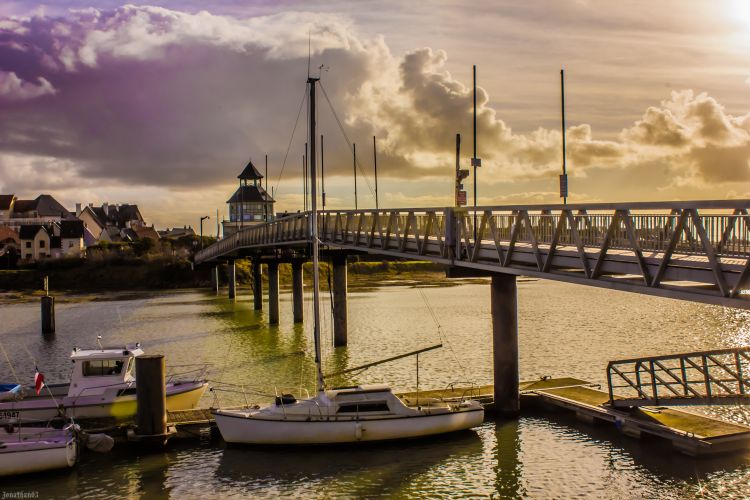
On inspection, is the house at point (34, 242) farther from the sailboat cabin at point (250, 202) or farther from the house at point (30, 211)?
the sailboat cabin at point (250, 202)

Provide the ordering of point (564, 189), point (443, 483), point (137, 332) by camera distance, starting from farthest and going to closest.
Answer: point (137, 332) < point (564, 189) < point (443, 483)

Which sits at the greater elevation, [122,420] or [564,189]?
[564,189]

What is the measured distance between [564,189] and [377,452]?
622 inches

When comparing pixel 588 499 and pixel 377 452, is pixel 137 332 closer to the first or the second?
pixel 377 452

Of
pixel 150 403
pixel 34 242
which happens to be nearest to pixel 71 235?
pixel 34 242

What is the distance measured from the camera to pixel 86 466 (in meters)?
25.6

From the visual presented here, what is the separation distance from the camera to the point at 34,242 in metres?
156

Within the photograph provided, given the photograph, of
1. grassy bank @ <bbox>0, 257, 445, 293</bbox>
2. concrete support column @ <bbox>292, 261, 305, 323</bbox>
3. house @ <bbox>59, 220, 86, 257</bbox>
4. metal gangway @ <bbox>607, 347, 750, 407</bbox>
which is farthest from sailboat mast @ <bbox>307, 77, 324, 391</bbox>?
house @ <bbox>59, 220, 86, 257</bbox>

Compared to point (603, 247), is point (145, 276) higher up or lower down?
lower down

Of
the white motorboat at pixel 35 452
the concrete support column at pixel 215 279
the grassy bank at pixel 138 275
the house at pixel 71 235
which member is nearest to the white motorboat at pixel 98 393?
the white motorboat at pixel 35 452

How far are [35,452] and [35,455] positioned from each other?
0.10 metres

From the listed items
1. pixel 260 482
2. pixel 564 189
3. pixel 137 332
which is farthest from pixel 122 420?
pixel 137 332

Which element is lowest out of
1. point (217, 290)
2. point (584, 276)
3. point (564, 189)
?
point (217, 290)

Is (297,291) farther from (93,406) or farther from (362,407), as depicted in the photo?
(362,407)
